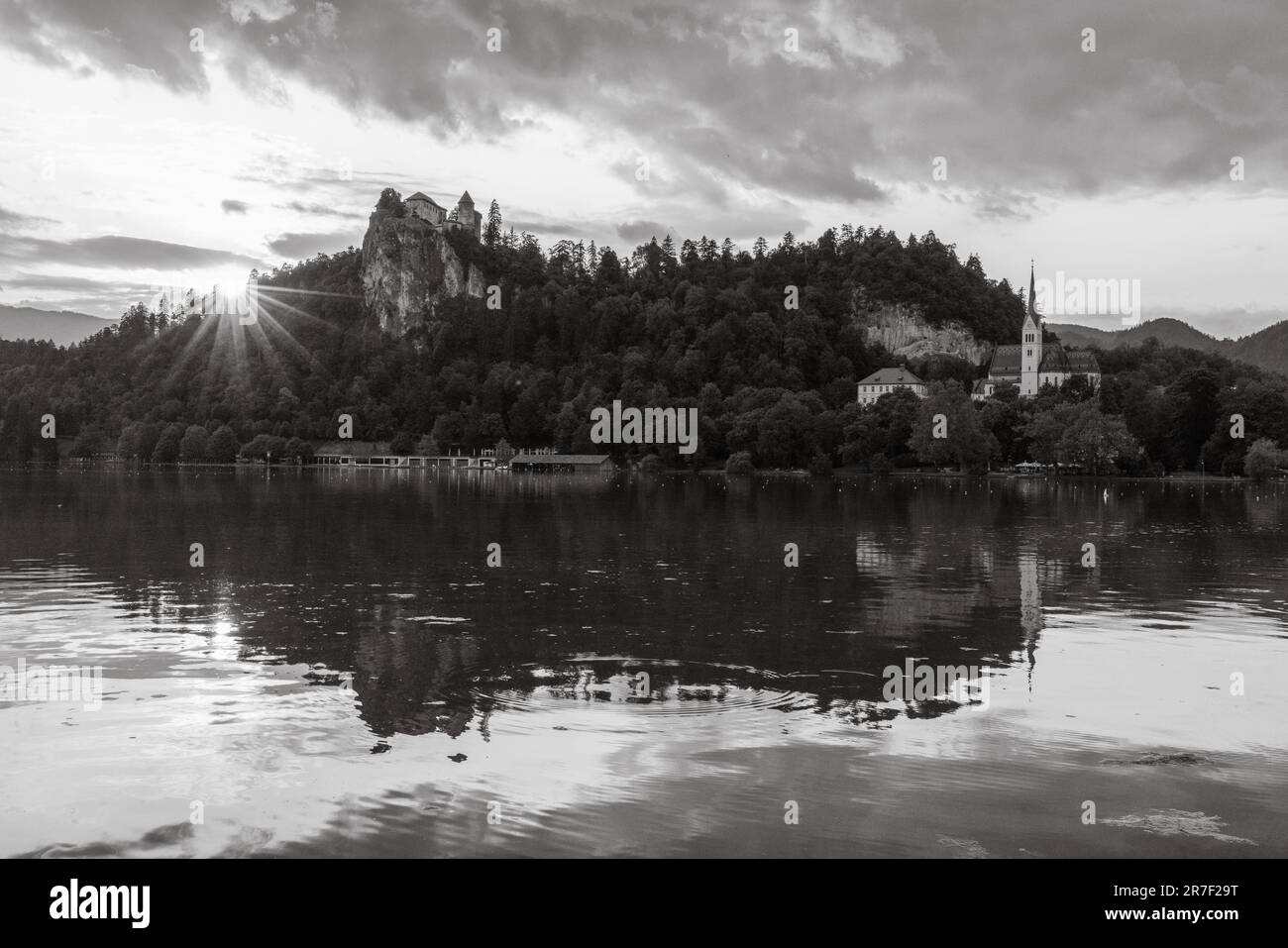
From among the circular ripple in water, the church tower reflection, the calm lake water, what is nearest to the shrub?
the calm lake water

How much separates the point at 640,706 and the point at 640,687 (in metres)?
1.44

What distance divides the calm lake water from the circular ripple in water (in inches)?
3.9

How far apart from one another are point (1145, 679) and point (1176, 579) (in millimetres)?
17958

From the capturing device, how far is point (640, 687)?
62.7 feet

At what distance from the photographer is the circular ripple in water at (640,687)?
1778 cm

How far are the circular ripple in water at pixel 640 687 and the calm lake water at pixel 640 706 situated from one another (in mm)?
98

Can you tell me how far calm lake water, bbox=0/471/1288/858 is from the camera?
12102 mm

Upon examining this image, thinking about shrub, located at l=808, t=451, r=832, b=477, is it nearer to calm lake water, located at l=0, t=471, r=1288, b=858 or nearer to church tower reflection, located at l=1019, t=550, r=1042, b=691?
calm lake water, located at l=0, t=471, r=1288, b=858

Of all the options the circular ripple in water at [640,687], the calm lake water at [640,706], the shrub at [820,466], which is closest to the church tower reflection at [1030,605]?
the calm lake water at [640,706]

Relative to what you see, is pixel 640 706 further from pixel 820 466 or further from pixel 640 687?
pixel 820 466

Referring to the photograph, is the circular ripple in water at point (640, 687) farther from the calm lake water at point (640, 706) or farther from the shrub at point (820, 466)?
the shrub at point (820, 466)
